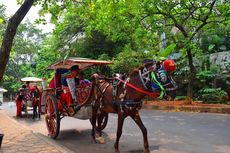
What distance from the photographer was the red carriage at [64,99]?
10.1 m

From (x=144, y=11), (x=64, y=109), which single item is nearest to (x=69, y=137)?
(x=64, y=109)

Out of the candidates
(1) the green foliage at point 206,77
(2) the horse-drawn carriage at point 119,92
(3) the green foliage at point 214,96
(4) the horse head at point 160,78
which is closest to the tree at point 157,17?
(3) the green foliage at point 214,96

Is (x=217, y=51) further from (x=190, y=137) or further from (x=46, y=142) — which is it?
(x=46, y=142)

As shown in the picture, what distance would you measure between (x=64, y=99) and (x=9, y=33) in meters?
3.41

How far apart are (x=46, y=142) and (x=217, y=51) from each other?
19672 millimetres

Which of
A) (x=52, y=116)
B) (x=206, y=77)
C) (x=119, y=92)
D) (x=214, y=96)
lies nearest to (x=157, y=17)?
(x=214, y=96)

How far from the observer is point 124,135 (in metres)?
10.6

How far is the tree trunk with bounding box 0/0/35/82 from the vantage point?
784cm

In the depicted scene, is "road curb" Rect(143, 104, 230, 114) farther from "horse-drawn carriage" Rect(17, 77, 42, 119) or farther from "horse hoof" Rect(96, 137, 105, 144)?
"horse hoof" Rect(96, 137, 105, 144)

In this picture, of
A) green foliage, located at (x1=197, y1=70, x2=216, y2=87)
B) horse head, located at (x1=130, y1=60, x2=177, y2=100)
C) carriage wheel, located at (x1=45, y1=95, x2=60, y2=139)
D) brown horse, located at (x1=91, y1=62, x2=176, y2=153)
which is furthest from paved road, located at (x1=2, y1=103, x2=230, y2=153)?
green foliage, located at (x1=197, y1=70, x2=216, y2=87)

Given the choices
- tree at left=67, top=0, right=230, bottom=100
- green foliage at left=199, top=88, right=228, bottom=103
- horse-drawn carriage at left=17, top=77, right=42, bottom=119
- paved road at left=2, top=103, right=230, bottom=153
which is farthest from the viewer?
green foliage at left=199, top=88, right=228, bottom=103

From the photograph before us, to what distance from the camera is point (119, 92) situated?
27.2ft

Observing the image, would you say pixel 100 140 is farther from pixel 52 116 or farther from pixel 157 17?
pixel 157 17

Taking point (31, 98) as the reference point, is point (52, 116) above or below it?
below
